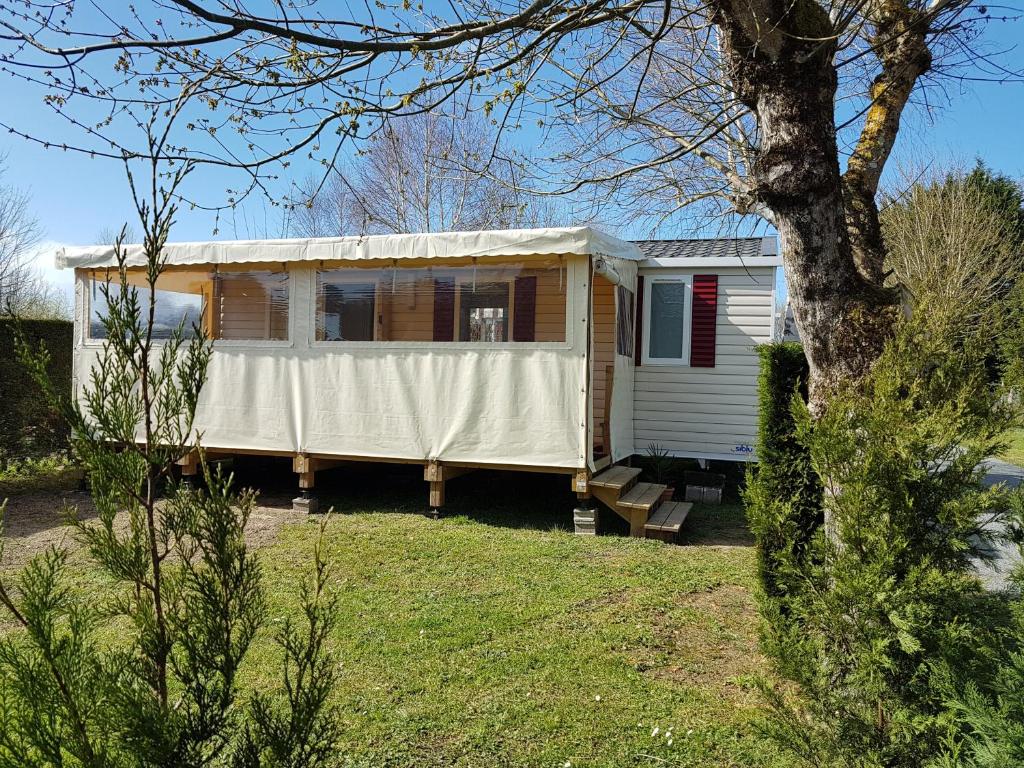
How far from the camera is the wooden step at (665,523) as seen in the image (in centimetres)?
652

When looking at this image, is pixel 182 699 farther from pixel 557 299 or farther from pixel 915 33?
pixel 557 299

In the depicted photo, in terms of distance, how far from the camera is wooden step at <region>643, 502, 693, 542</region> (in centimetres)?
652

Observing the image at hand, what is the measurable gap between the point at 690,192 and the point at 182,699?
719 centimetres

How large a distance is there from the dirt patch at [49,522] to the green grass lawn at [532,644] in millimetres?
335

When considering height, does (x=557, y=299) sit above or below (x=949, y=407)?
above

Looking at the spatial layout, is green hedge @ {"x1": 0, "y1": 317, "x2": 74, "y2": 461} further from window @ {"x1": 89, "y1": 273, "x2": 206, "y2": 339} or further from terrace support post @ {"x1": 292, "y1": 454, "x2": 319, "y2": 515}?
terrace support post @ {"x1": 292, "y1": 454, "x2": 319, "y2": 515}

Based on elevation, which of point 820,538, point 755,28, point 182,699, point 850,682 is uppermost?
point 755,28

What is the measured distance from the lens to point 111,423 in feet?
5.55

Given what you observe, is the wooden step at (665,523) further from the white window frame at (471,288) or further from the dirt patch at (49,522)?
the dirt patch at (49,522)

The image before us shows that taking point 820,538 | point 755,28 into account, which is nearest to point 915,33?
point 755,28

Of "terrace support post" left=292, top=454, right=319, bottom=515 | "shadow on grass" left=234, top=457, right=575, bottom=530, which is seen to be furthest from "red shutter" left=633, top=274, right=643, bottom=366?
"terrace support post" left=292, top=454, right=319, bottom=515

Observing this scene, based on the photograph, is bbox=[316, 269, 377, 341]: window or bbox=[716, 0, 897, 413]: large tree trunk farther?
bbox=[316, 269, 377, 341]: window

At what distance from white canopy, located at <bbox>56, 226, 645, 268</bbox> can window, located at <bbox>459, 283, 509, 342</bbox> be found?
90cm

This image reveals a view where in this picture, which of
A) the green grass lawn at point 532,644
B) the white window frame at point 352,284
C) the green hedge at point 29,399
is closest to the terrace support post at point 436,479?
the green grass lawn at point 532,644
